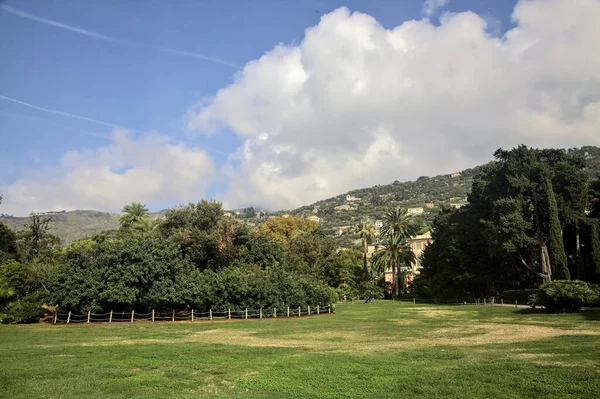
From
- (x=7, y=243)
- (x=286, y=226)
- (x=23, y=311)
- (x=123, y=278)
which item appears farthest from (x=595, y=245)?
(x=7, y=243)

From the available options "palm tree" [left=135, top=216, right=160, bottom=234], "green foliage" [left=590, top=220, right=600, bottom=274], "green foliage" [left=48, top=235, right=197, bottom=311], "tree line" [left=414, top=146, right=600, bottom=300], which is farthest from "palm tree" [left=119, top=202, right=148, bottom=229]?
"green foliage" [left=590, top=220, right=600, bottom=274]

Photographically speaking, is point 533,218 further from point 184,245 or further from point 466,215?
point 184,245

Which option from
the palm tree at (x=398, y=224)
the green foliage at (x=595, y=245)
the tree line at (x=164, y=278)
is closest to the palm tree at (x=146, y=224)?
the tree line at (x=164, y=278)

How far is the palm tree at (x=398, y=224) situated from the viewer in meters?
73.7

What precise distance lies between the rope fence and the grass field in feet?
51.3

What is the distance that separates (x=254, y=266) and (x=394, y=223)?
3775cm

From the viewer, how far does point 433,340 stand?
18.8m

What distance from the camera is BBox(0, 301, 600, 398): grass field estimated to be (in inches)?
390

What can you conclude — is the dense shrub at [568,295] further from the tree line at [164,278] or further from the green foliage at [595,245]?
the tree line at [164,278]

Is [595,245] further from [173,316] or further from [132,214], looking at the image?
[132,214]

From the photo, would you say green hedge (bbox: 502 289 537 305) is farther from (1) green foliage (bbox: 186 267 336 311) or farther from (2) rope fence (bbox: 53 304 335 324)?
(2) rope fence (bbox: 53 304 335 324)

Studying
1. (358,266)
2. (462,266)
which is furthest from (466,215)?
(358,266)

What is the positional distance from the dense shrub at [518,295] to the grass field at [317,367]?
3180 cm

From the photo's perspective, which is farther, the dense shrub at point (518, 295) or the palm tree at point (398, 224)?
the palm tree at point (398, 224)
